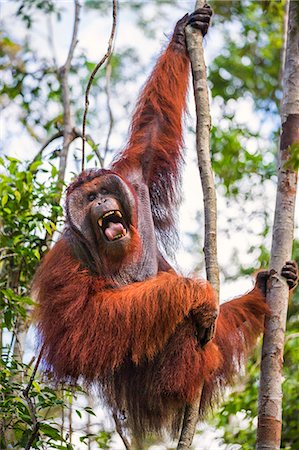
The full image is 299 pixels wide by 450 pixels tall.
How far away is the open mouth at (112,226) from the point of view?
14.9ft

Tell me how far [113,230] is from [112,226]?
0.03 metres

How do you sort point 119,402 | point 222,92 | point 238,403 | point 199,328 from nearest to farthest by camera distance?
point 199,328 < point 119,402 < point 238,403 < point 222,92

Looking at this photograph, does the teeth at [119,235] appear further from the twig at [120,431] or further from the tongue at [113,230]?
the twig at [120,431]

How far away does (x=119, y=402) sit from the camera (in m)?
4.72

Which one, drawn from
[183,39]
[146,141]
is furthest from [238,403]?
[183,39]

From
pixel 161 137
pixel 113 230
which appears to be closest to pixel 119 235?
pixel 113 230

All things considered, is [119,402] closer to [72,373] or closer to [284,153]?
[72,373]

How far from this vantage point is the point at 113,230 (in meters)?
4.55

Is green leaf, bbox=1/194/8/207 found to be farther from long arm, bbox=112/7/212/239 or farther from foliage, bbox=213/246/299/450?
foliage, bbox=213/246/299/450

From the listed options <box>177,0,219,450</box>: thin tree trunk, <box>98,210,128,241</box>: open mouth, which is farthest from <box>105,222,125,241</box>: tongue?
<box>177,0,219,450</box>: thin tree trunk

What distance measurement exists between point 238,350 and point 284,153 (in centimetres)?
129

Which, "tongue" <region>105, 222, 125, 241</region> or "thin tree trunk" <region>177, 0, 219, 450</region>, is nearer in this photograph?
"thin tree trunk" <region>177, 0, 219, 450</region>

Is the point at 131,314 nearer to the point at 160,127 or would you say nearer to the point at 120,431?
the point at 120,431

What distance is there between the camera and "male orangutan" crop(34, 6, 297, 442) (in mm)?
4289
